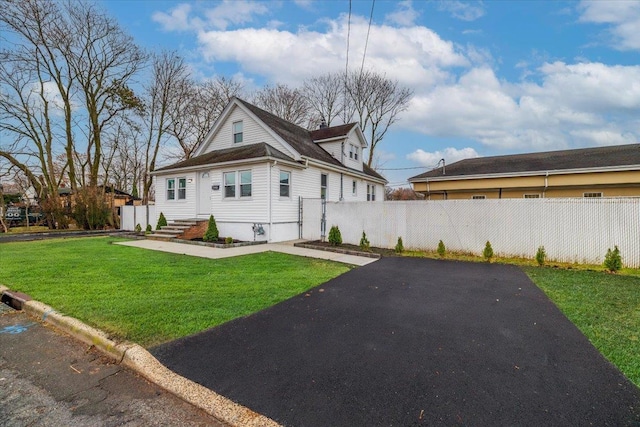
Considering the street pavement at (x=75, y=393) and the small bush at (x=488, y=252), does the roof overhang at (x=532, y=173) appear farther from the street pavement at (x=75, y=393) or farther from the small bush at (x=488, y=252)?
the street pavement at (x=75, y=393)

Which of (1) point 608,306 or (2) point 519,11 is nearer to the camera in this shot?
(1) point 608,306

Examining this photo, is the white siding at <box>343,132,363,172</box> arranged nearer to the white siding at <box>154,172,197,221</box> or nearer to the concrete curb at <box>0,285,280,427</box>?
the white siding at <box>154,172,197,221</box>

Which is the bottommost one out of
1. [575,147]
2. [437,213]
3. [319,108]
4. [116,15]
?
[437,213]

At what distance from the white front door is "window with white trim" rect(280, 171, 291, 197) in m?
3.78

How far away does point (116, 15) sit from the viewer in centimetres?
1992

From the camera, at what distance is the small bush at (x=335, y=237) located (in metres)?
11.1

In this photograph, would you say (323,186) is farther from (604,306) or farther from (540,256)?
(604,306)

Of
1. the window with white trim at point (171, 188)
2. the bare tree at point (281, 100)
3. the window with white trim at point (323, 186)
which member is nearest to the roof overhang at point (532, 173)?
the window with white trim at point (323, 186)

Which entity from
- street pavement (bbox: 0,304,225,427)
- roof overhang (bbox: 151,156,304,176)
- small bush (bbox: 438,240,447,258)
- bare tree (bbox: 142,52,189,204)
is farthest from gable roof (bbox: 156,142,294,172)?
bare tree (bbox: 142,52,189,204)

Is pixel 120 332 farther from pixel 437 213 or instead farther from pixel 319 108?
pixel 319 108

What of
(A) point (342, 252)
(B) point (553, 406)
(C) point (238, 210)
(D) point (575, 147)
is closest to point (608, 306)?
(B) point (553, 406)

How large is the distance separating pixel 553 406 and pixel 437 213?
8.13 meters

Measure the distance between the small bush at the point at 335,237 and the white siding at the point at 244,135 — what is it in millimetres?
4443

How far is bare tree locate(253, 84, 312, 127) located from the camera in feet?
97.7
